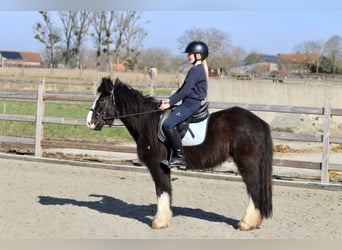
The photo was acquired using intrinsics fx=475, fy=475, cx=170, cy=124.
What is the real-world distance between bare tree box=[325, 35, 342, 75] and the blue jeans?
155 feet

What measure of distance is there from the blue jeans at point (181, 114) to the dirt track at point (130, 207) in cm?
132

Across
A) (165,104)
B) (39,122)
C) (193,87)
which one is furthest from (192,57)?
(39,122)

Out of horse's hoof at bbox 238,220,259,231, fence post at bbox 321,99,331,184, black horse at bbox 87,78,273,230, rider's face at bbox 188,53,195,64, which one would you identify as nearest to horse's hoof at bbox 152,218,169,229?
black horse at bbox 87,78,273,230

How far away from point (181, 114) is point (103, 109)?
3.67 ft

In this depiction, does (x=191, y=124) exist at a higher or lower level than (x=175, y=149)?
higher

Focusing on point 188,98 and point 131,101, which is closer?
point 188,98

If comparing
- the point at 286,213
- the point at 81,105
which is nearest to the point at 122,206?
the point at 286,213

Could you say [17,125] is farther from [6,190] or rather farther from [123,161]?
[6,190]

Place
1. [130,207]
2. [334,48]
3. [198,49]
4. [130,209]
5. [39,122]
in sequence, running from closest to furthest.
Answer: [198,49]
[130,209]
[130,207]
[39,122]
[334,48]

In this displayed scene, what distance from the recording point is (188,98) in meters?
5.95

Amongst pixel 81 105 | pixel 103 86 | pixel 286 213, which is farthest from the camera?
pixel 81 105

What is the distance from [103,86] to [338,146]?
948 cm

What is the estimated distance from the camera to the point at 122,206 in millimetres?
7270

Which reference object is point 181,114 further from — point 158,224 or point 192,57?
point 158,224
